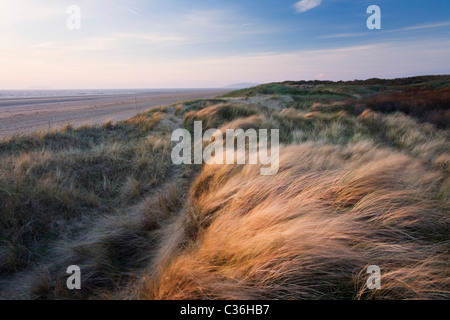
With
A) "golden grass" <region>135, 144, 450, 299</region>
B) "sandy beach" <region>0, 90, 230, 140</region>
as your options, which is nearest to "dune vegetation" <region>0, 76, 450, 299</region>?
"golden grass" <region>135, 144, 450, 299</region>

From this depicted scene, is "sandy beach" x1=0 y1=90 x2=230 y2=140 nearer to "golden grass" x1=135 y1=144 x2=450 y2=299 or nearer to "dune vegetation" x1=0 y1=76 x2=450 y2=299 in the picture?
"dune vegetation" x1=0 y1=76 x2=450 y2=299

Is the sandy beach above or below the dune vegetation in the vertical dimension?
above

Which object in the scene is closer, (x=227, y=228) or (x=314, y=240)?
(x=314, y=240)

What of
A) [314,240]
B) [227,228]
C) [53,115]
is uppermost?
[53,115]

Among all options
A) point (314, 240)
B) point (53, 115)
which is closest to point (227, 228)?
point (314, 240)

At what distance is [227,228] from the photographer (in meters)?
2.50

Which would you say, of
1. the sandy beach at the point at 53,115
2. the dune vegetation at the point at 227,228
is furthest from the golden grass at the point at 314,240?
the sandy beach at the point at 53,115

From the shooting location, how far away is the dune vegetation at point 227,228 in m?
1.79

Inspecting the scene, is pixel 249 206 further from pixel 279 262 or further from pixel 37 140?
pixel 37 140

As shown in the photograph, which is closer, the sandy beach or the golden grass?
the golden grass

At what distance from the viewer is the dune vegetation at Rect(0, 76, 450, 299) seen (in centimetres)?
179

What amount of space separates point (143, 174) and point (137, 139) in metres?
2.80

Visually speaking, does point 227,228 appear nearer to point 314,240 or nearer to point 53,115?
point 314,240

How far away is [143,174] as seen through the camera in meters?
4.86
